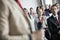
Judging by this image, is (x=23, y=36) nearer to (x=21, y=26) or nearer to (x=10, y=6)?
(x=21, y=26)

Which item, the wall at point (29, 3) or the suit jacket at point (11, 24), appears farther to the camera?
the wall at point (29, 3)

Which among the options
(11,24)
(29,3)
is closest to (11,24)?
(11,24)

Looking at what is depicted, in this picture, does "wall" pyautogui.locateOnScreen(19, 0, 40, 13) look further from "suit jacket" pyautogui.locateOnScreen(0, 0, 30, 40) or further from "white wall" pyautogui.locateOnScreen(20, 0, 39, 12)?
"suit jacket" pyautogui.locateOnScreen(0, 0, 30, 40)

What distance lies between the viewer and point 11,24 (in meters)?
0.88

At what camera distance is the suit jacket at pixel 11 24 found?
858mm

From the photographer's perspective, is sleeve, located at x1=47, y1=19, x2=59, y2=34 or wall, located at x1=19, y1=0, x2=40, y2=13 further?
wall, located at x1=19, y1=0, x2=40, y2=13

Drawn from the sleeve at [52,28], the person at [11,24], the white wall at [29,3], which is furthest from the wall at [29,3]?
the person at [11,24]

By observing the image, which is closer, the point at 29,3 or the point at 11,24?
the point at 11,24

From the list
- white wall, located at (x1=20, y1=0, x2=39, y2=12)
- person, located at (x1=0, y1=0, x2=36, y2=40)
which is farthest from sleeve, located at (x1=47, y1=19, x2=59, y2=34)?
white wall, located at (x1=20, y1=0, x2=39, y2=12)

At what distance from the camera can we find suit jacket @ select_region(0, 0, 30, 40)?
0.86m

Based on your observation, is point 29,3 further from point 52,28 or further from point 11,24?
point 11,24

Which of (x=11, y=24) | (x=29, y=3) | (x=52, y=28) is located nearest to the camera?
(x=11, y=24)

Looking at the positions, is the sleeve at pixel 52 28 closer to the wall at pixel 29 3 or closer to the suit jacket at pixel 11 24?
the suit jacket at pixel 11 24

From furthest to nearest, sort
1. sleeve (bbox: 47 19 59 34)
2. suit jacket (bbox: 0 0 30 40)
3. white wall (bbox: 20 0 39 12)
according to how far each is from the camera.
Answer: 1. white wall (bbox: 20 0 39 12)
2. sleeve (bbox: 47 19 59 34)
3. suit jacket (bbox: 0 0 30 40)
